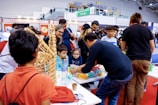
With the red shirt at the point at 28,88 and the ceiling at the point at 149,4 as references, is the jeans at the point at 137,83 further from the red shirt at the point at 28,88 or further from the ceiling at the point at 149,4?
the ceiling at the point at 149,4

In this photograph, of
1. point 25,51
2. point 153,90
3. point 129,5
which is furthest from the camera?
point 129,5

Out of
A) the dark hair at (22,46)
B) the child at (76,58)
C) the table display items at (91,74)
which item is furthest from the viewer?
the child at (76,58)

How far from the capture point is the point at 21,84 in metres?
0.94

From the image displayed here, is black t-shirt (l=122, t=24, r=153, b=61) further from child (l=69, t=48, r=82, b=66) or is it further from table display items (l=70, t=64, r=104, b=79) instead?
child (l=69, t=48, r=82, b=66)

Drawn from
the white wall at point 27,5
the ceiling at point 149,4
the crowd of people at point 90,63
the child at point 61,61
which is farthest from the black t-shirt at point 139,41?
the ceiling at point 149,4

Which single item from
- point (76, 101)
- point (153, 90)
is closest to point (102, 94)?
point (76, 101)

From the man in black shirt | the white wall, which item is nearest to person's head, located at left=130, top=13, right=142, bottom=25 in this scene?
the man in black shirt

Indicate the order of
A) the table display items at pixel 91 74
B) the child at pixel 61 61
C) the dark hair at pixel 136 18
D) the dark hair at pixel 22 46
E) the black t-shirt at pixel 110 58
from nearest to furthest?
the dark hair at pixel 22 46, the black t-shirt at pixel 110 58, the child at pixel 61 61, the table display items at pixel 91 74, the dark hair at pixel 136 18

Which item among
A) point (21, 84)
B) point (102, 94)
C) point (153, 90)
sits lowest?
point (153, 90)

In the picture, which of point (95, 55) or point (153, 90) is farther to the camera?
point (153, 90)

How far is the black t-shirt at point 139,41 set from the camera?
88.9 inches

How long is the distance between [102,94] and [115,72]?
281 mm

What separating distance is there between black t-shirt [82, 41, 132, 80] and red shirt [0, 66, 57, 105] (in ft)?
3.10

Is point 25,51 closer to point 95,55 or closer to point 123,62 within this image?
point 95,55
